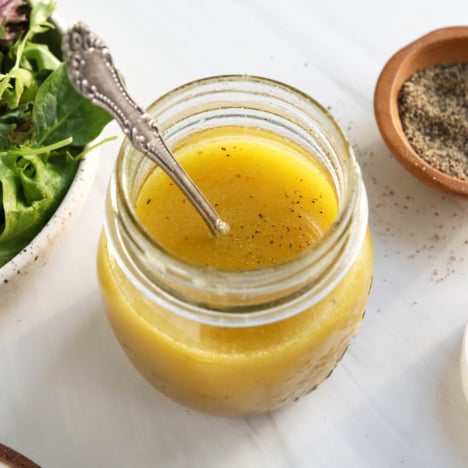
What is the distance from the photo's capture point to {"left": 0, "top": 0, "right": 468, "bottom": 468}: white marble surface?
90 centimetres

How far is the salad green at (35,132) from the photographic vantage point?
0.92 m

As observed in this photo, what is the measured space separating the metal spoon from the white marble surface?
0.27 metres

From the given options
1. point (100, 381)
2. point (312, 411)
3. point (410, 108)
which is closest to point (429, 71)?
point (410, 108)

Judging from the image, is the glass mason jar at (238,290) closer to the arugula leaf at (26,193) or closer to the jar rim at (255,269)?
the jar rim at (255,269)

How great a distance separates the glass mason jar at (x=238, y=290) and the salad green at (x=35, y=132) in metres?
0.15

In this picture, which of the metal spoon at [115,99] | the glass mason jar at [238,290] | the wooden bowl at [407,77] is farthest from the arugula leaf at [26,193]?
the wooden bowl at [407,77]

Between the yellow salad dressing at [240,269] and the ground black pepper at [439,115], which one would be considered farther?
the ground black pepper at [439,115]

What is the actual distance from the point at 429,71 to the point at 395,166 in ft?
0.50

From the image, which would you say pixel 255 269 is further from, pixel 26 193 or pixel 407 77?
pixel 407 77

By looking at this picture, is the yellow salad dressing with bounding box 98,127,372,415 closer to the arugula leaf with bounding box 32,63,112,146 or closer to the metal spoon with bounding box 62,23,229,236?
the metal spoon with bounding box 62,23,229,236

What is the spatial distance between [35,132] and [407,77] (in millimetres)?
497

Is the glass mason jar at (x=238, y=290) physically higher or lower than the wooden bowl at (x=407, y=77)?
higher

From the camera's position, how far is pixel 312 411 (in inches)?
36.0

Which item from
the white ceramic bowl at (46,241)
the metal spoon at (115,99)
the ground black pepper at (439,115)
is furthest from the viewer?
the ground black pepper at (439,115)
